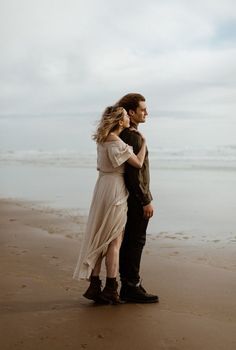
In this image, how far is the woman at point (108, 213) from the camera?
4.46 meters

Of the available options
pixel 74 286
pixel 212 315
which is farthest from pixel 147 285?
pixel 212 315

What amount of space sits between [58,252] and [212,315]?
9.92ft

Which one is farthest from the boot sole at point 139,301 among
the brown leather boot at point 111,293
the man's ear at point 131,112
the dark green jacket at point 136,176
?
A: the man's ear at point 131,112

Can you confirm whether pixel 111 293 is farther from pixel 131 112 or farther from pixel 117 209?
pixel 131 112

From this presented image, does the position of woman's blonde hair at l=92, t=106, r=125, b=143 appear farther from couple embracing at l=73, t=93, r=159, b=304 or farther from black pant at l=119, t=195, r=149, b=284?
black pant at l=119, t=195, r=149, b=284

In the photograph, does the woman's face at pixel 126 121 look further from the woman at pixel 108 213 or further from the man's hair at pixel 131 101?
the man's hair at pixel 131 101

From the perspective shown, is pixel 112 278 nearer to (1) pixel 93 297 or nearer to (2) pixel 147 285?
(1) pixel 93 297

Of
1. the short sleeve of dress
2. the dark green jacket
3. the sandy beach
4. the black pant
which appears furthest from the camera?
the black pant

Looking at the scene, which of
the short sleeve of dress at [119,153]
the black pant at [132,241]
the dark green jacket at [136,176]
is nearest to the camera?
the short sleeve of dress at [119,153]

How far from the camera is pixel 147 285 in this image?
5.23 m

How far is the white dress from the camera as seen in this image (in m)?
4.43

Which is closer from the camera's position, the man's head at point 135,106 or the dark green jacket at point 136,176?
the dark green jacket at point 136,176

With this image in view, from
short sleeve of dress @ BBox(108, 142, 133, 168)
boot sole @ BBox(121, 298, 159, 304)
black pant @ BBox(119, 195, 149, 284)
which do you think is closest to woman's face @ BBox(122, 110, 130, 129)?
short sleeve of dress @ BBox(108, 142, 133, 168)

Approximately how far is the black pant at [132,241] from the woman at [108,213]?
0.11 metres
